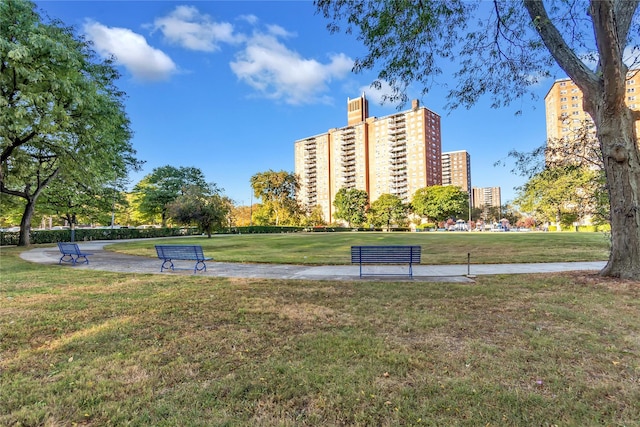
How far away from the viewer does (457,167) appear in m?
170

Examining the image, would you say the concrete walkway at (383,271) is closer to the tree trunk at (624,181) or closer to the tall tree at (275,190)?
the tree trunk at (624,181)

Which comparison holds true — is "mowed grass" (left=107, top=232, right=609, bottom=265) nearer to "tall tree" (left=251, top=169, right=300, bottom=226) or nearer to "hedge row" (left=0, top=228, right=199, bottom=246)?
"hedge row" (left=0, top=228, right=199, bottom=246)

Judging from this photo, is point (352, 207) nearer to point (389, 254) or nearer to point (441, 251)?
point (441, 251)

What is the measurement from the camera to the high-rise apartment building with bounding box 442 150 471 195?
554ft

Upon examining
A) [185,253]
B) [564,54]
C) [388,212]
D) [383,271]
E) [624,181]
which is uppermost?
[564,54]

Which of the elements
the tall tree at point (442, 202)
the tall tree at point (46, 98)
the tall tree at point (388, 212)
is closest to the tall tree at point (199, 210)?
the tall tree at point (46, 98)

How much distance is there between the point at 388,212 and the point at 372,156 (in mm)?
36322

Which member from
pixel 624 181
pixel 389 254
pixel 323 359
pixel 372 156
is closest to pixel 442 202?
pixel 372 156

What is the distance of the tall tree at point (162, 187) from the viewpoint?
163 ft

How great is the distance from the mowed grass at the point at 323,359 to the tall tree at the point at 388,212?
79764mm

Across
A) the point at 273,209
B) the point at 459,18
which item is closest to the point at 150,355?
the point at 459,18

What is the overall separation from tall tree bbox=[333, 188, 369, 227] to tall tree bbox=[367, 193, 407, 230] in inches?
244

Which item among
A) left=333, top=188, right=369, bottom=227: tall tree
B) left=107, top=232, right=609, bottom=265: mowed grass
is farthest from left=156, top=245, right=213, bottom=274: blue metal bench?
left=333, top=188, right=369, bottom=227: tall tree

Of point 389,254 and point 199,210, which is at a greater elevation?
point 199,210
